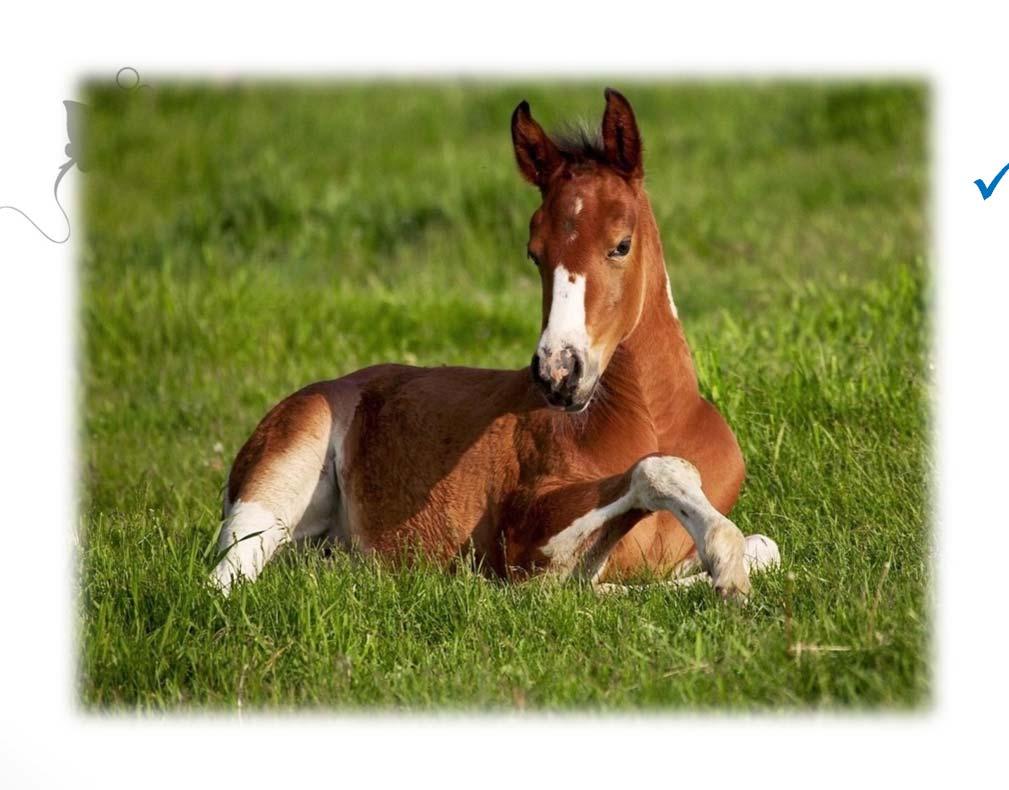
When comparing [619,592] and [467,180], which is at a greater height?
[467,180]

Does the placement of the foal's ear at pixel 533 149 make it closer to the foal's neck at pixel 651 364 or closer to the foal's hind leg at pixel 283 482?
the foal's neck at pixel 651 364

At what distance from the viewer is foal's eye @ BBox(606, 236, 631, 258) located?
17.0 ft

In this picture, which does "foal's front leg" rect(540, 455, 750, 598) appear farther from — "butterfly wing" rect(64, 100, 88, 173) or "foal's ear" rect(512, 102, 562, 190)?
"butterfly wing" rect(64, 100, 88, 173)

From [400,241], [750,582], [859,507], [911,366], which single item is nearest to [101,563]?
[750,582]

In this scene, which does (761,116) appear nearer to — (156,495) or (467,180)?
(467,180)

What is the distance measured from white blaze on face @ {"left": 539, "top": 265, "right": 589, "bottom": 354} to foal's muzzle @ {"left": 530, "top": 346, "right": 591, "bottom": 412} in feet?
0.08

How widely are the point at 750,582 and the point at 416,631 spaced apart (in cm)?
114

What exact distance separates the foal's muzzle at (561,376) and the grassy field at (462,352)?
0.69m

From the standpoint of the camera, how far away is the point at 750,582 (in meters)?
5.15

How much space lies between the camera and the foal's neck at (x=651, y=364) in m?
5.55

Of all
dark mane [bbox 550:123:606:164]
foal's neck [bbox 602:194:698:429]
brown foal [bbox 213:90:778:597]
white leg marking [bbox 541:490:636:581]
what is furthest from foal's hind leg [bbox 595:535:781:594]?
dark mane [bbox 550:123:606:164]

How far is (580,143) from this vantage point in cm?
546

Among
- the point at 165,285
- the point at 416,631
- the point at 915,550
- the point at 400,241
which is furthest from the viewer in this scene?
the point at 400,241

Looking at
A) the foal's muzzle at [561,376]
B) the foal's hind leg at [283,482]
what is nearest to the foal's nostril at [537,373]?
the foal's muzzle at [561,376]
